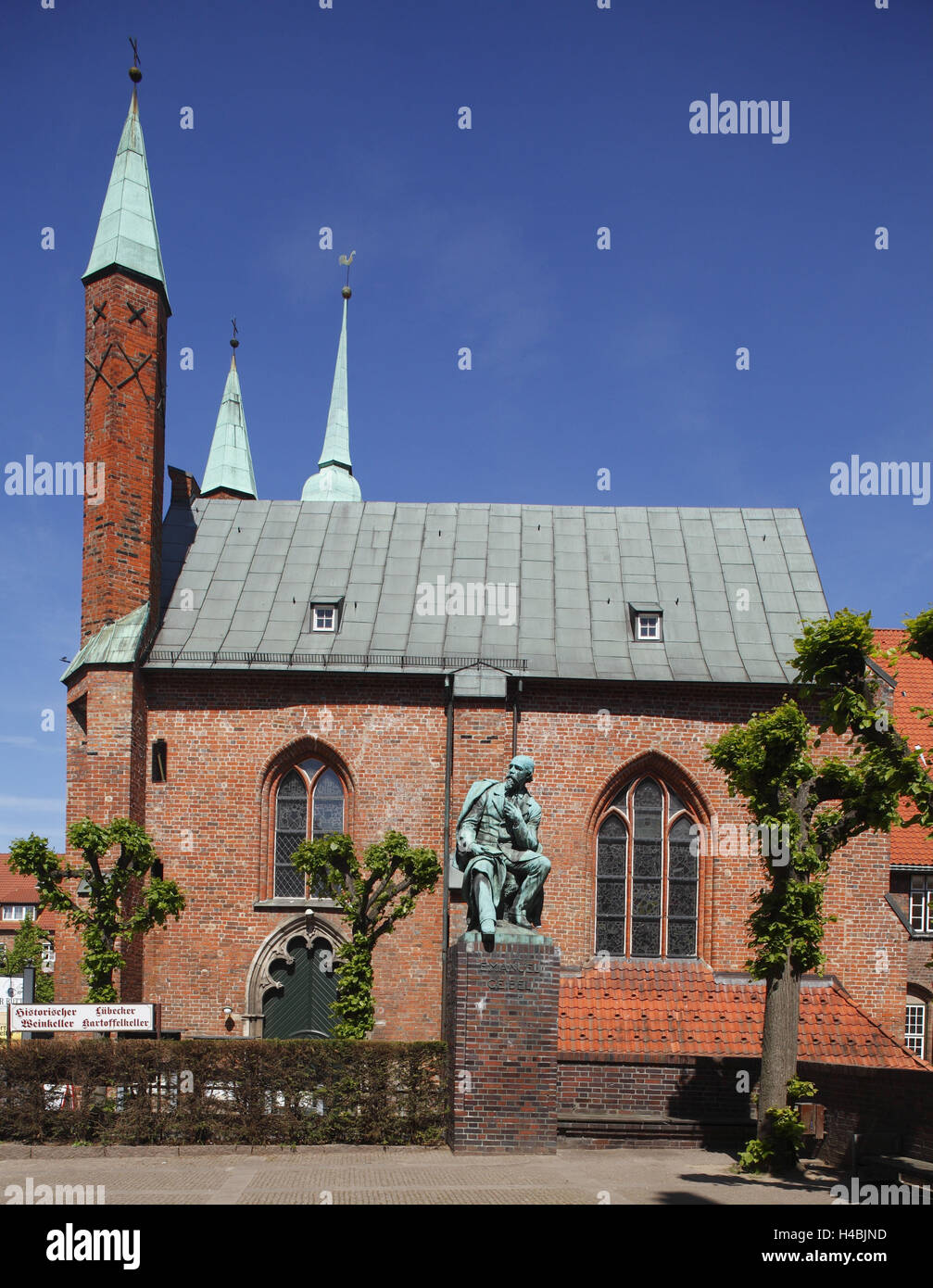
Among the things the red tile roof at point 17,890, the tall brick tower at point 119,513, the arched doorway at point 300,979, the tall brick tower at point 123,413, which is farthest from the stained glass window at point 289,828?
the red tile roof at point 17,890

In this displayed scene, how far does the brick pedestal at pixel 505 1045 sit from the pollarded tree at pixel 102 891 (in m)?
6.54

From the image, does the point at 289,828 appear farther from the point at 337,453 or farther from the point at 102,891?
the point at 337,453

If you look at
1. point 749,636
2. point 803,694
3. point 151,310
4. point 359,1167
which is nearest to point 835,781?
point 803,694

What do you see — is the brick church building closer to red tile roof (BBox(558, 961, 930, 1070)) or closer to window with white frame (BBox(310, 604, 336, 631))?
window with white frame (BBox(310, 604, 336, 631))

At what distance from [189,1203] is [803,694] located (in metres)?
8.74

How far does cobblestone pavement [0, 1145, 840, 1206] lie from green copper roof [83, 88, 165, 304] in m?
16.3

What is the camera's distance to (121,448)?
22.0 meters

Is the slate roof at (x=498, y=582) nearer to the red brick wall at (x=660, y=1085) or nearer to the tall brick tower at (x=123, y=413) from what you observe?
the tall brick tower at (x=123, y=413)

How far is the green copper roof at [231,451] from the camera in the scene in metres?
36.8

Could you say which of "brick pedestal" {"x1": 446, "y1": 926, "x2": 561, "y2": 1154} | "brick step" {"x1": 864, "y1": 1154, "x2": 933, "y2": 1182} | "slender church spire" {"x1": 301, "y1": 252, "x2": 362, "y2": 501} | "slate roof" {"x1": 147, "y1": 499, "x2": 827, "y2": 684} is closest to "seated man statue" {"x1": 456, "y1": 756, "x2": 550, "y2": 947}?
"brick pedestal" {"x1": 446, "y1": 926, "x2": 561, "y2": 1154}

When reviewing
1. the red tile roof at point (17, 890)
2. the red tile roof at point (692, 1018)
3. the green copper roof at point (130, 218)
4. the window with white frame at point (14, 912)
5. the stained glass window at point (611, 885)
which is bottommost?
the window with white frame at point (14, 912)

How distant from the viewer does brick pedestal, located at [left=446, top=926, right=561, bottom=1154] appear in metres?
13.0

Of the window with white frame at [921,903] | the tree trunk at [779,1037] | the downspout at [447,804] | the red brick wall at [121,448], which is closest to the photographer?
the tree trunk at [779,1037]

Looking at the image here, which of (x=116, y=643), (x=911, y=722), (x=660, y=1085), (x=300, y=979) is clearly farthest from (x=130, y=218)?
(x=911, y=722)
